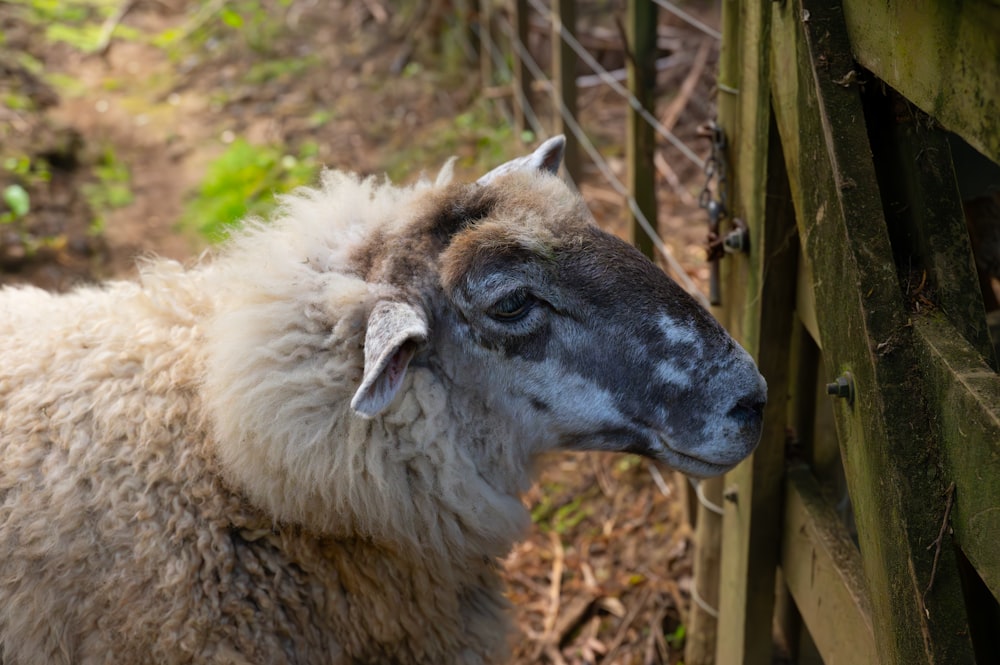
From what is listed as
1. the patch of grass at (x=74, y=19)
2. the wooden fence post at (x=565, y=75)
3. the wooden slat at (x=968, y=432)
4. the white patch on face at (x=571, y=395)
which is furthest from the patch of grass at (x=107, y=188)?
the wooden slat at (x=968, y=432)

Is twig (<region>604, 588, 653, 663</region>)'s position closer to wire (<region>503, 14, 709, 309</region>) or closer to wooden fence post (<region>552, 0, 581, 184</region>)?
wire (<region>503, 14, 709, 309</region>)

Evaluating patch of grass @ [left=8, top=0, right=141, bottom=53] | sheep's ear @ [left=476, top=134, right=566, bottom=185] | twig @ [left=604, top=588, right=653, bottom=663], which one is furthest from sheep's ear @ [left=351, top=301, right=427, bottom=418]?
patch of grass @ [left=8, top=0, right=141, bottom=53]

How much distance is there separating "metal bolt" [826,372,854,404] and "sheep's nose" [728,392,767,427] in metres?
0.46

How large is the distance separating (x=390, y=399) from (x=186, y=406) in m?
0.73

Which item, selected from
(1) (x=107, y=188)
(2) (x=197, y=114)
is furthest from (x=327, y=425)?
(2) (x=197, y=114)

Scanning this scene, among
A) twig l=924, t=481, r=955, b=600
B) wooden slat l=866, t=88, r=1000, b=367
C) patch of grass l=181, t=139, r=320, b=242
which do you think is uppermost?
wooden slat l=866, t=88, r=1000, b=367

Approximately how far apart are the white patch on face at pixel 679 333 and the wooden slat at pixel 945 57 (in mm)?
792

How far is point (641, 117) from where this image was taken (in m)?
3.83

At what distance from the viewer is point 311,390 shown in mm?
2381

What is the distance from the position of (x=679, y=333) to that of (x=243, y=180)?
5.79 m

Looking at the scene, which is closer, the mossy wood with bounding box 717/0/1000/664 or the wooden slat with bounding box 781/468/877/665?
the mossy wood with bounding box 717/0/1000/664

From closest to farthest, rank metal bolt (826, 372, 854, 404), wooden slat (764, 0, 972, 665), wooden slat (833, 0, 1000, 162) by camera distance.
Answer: wooden slat (833, 0, 1000, 162)
wooden slat (764, 0, 972, 665)
metal bolt (826, 372, 854, 404)

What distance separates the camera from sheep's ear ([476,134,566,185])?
2.73m

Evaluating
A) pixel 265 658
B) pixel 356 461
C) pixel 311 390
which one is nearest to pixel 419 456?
pixel 356 461
